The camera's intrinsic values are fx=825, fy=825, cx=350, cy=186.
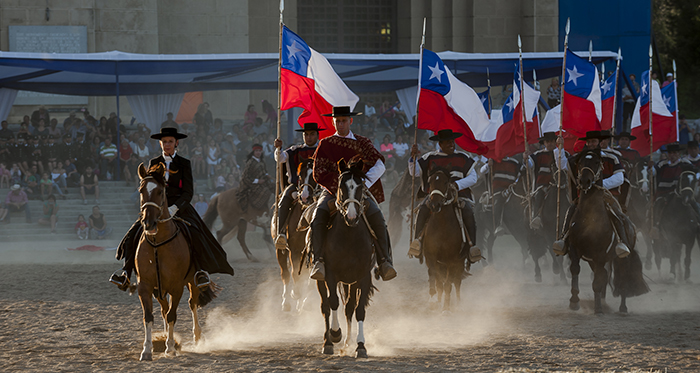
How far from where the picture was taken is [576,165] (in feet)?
35.7

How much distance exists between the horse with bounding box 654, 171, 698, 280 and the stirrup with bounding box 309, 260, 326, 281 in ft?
26.6

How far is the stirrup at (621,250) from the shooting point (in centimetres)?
1055

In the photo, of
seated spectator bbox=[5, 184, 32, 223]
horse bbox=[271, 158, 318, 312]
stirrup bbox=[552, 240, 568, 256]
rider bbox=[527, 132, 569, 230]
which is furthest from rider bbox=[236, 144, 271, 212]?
stirrup bbox=[552, 240, 568, 256]

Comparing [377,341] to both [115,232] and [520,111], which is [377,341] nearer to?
[520,111]

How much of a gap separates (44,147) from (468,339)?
666 inches

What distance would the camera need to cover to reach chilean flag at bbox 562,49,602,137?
44.0ft

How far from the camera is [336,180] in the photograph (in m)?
8.64

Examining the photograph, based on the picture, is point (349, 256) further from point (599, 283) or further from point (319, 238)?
point (599, 283)

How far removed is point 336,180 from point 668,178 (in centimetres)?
825

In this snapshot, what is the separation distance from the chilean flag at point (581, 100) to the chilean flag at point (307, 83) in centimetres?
404

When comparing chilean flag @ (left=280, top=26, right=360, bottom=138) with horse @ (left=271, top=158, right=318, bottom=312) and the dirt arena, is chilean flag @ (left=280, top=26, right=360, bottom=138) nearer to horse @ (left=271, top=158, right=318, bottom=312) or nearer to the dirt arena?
horse @ (left=271, top=158, right=318, bottom=312)

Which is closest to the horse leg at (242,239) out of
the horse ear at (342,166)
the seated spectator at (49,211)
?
the seated spectator at (49,211)

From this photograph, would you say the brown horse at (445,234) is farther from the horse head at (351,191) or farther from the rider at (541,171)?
the rider at (541,171)

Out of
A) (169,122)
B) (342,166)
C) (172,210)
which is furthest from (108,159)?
(342,166)
